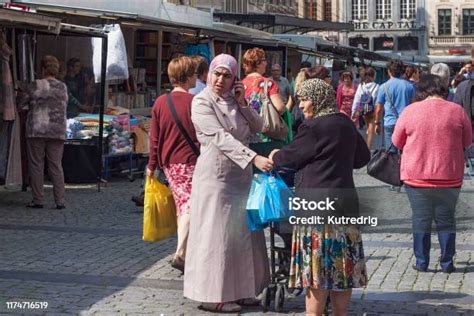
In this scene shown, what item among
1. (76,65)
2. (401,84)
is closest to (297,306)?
(401,84)

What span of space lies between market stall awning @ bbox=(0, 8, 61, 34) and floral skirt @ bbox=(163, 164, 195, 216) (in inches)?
169

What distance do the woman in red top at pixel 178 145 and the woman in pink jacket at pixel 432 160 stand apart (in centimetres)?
171

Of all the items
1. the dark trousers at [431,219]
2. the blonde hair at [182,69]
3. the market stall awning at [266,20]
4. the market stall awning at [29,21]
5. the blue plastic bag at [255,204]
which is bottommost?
the dark trousers at [431,219]

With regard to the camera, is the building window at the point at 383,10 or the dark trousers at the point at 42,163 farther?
the building window at the point at 383,10

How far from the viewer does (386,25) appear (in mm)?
96812

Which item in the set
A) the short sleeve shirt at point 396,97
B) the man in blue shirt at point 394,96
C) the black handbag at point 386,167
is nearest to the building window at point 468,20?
the man in blue shirt at point 394,96

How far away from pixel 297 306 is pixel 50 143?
5.66 m

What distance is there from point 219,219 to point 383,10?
9323 cm

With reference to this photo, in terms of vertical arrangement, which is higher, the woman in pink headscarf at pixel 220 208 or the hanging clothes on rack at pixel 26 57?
the hanging clothes on rack at pixel 26 57

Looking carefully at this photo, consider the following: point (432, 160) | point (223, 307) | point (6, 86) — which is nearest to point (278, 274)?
point (223, 307)

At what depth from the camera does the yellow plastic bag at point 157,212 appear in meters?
7.85

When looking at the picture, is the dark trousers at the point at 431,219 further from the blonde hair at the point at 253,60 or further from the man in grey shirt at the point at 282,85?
the man in grey shirt at the point at 282,85

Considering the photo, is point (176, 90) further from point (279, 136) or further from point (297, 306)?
point (297, 306)

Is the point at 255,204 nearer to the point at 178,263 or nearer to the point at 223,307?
the point at 223,307
